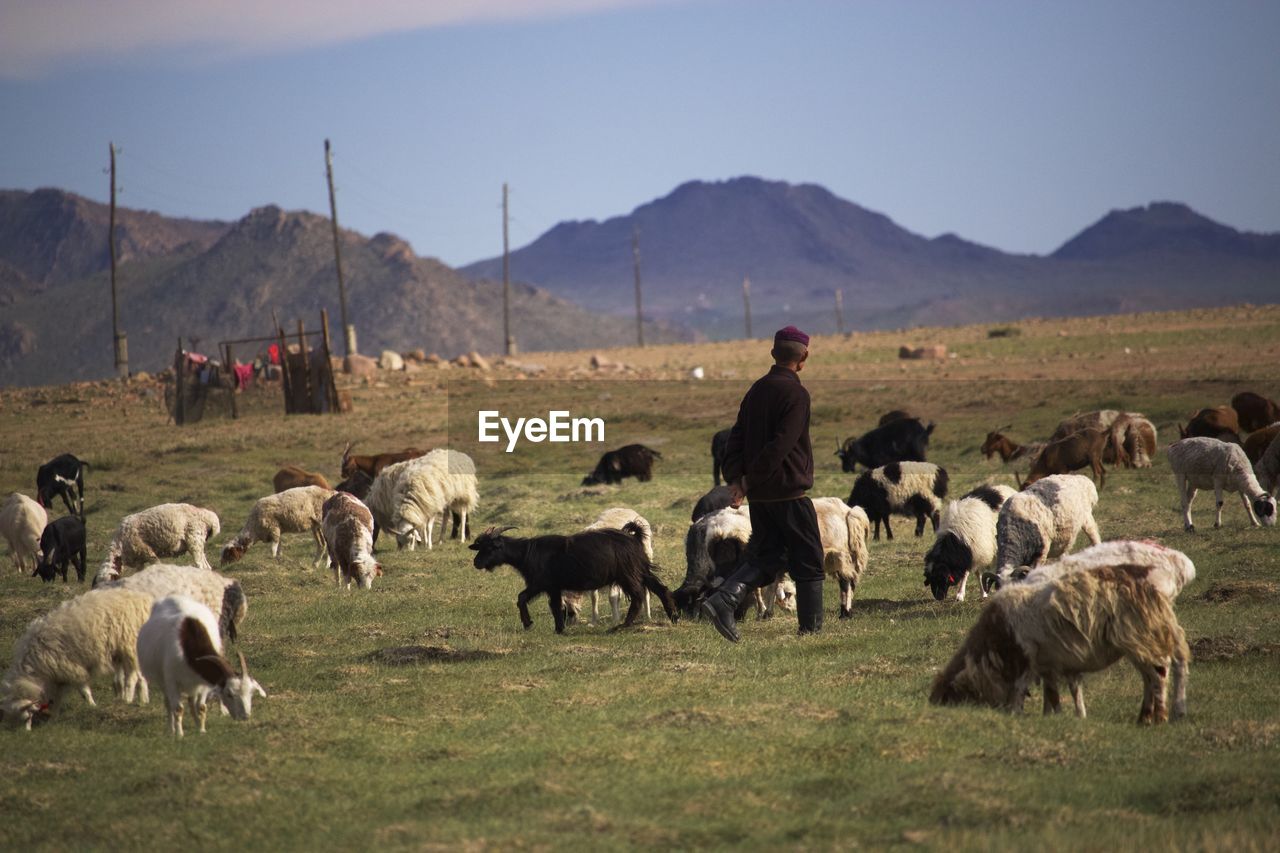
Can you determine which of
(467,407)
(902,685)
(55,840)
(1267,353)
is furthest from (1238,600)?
(1267,353)

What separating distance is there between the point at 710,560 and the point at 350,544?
15.2 feet

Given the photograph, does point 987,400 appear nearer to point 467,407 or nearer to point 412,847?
point 467,407

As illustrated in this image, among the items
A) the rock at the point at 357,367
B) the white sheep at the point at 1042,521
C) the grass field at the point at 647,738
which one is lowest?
the grass field at the point at 647,738

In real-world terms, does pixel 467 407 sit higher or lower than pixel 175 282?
lower

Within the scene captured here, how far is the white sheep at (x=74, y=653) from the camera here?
8.87 m

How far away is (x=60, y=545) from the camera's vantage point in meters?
16.0


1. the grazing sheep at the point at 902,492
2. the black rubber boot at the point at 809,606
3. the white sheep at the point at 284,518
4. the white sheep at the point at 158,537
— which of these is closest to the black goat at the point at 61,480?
the white sheep at the point at 284,518

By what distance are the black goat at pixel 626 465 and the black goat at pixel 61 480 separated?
27.2ft

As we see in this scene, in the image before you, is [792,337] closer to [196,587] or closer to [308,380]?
[196,587]

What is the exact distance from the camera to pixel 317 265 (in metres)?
153

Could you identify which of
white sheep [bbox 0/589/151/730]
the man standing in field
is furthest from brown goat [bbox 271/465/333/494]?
the man standing in field

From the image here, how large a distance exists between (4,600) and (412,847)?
10.8 m

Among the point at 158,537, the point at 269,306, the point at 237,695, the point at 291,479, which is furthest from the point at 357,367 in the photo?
the point at 269,306

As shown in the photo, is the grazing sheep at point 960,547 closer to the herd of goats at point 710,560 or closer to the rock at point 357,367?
the herd of goats at point 710,560
